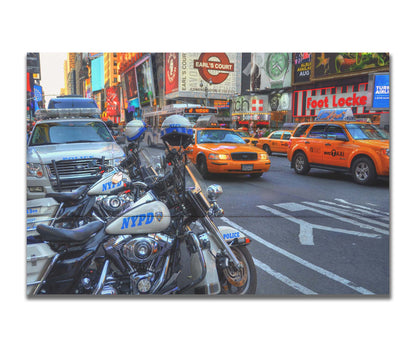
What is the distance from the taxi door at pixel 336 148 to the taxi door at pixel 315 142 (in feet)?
0.33

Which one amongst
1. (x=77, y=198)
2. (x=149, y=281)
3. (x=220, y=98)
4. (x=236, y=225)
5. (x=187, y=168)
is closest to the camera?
(x=149, y=281)

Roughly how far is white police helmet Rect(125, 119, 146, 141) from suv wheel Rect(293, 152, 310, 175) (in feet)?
7.77

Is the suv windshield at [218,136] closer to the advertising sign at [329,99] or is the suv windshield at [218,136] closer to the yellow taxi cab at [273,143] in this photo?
the yellow taxi cab at [273,143]

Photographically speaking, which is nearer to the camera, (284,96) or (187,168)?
(187,168)

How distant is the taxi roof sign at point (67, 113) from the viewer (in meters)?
3.55

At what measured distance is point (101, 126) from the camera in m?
3.65

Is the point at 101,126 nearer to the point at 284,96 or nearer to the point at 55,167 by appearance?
the point at 55,167

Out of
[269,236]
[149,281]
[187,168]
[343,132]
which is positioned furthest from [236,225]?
[343,132]

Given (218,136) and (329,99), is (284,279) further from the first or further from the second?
(329,99)

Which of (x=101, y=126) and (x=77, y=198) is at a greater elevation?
(x=101, y=126)

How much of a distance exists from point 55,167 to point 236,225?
201 centimetres

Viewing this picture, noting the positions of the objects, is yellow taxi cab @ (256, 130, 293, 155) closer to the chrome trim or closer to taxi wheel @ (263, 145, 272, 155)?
taxi wheel @ (263, 145, 272, 155)

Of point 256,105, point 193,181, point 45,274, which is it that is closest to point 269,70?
point 256,105

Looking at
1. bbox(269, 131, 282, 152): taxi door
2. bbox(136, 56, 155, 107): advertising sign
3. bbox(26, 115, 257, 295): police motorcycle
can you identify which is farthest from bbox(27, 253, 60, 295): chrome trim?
bbox(269, 131, 282, 152): taxi door
